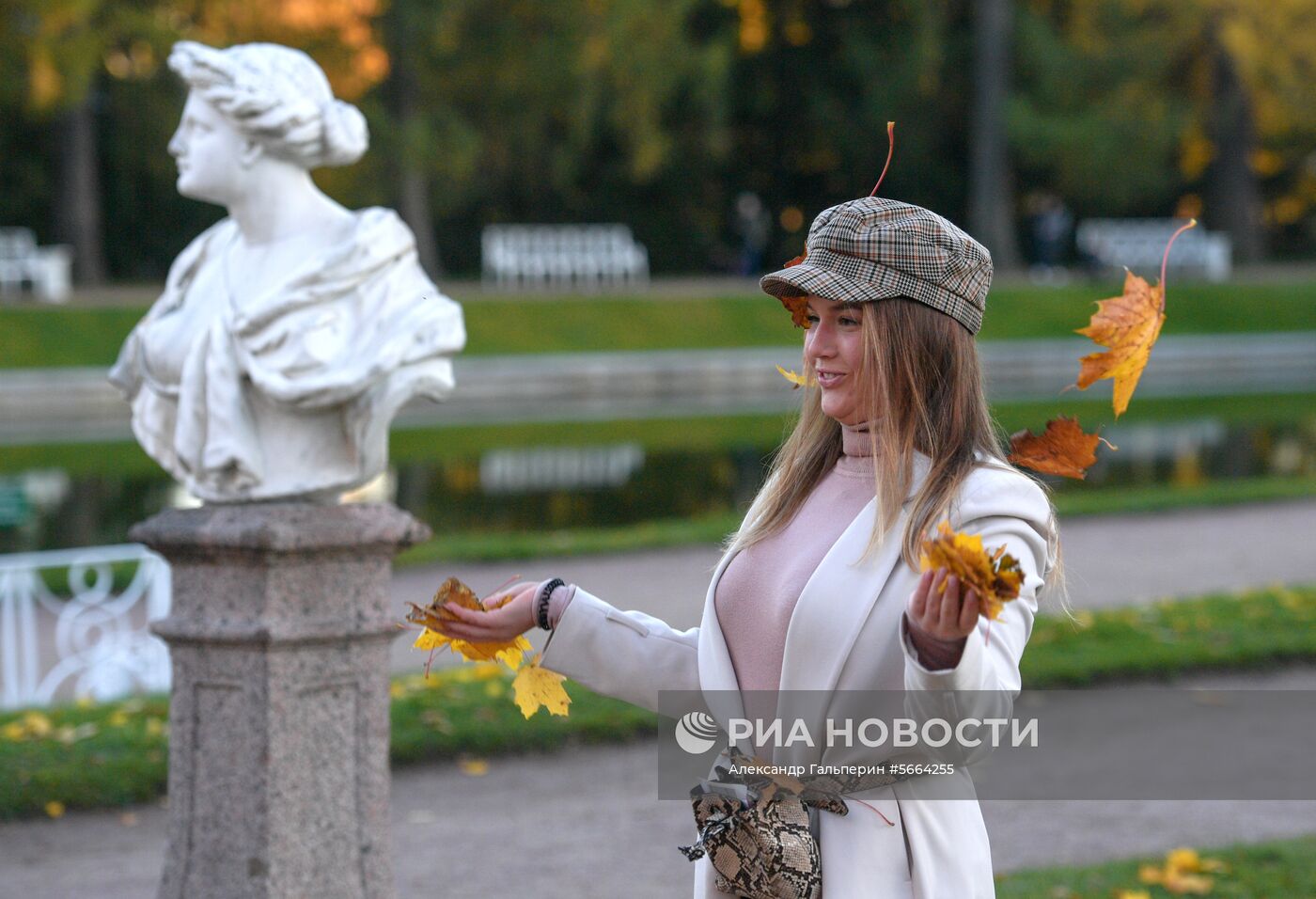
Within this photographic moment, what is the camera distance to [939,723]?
2164 mm

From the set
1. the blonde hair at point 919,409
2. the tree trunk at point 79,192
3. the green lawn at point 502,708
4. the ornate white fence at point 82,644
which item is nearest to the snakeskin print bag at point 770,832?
the blonde hair at point 919,409

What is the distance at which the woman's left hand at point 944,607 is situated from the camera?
199cm

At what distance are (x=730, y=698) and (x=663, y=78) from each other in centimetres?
2544

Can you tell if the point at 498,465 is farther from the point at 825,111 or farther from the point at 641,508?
the point at 825,111

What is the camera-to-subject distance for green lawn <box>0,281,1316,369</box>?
2058 cm

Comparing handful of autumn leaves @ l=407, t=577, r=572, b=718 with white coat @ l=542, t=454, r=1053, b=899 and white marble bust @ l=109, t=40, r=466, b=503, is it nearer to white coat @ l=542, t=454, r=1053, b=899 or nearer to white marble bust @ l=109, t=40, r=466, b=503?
white coat @ l=542, t=454, r=1053, b=899

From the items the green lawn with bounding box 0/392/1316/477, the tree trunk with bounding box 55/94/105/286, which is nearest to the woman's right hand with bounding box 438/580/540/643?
the green lawn with bounding box 0/392/1316/477

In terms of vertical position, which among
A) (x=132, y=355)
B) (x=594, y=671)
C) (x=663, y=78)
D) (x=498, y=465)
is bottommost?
(x=498, y=465)

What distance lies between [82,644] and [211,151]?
4.10 metres

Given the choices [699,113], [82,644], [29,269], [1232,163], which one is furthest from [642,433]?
[1232,163]

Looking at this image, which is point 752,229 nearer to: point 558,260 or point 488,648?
point 558,260

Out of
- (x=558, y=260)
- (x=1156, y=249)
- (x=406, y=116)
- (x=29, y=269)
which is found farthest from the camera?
(x=1156, y=249)

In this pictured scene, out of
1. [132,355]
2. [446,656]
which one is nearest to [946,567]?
[132,355]

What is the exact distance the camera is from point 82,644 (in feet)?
24.9
